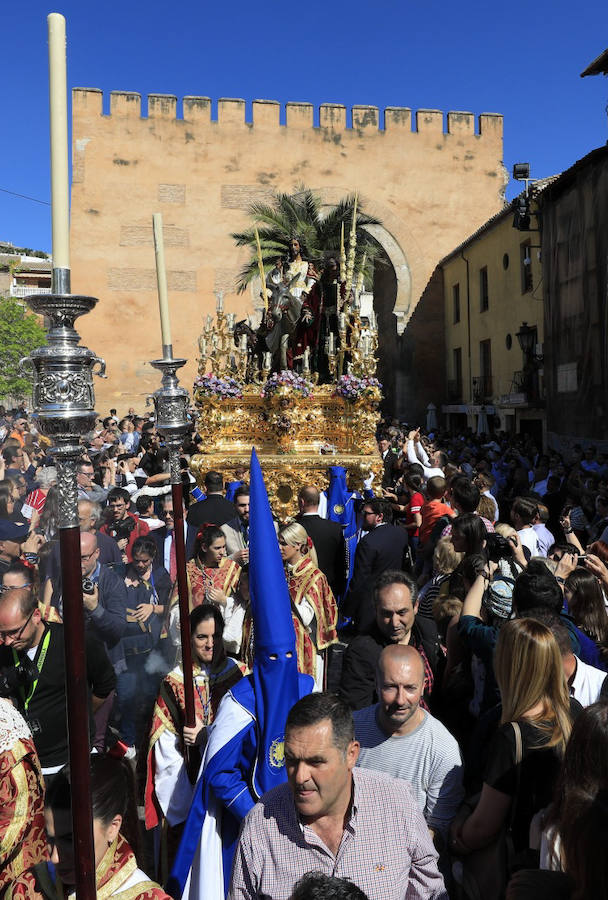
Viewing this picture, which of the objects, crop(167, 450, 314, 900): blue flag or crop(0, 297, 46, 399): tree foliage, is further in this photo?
crop(0, 297, 46, 399): tree foliage

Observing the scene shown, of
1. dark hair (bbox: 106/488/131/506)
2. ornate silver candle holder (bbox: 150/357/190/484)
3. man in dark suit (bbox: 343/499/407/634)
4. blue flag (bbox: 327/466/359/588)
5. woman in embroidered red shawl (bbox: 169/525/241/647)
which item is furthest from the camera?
blue flag (bbox: 327/466/359/588)

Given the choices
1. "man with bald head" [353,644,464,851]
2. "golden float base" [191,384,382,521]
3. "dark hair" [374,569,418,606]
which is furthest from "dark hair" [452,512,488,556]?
"golden float base" [191,384,382,521]

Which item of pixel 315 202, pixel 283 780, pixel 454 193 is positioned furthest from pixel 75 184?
pixel 283 780

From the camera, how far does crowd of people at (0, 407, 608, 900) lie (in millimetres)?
2139

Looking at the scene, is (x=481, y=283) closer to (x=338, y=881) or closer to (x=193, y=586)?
(x=193, y=586)

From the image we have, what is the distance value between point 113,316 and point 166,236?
330 centimetres

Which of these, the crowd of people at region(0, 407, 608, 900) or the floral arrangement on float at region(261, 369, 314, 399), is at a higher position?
the floral arrangement on float at region(261, 369, 314, 399)

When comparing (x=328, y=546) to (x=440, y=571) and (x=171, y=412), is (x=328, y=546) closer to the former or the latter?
(x=440, y=571)

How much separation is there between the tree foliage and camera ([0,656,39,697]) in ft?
77.0

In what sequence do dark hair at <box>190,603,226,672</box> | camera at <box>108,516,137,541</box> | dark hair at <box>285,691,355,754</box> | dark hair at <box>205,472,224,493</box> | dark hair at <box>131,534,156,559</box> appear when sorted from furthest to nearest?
dark hair at <box>205,472,224,493</box>
camera at <box>108,516,137,541</box>
dark hair at <box>131,534,156,559</box>
dark hair at <box>190,603,226,672</box>
dark hair at <box>285,691,355,754</box>

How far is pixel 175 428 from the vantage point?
3.53 meters

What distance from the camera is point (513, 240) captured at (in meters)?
20.9

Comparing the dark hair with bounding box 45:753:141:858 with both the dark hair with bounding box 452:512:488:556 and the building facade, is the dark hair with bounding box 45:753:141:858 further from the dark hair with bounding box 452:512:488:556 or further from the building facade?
the building facade

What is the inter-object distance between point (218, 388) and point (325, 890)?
9.28 metres
